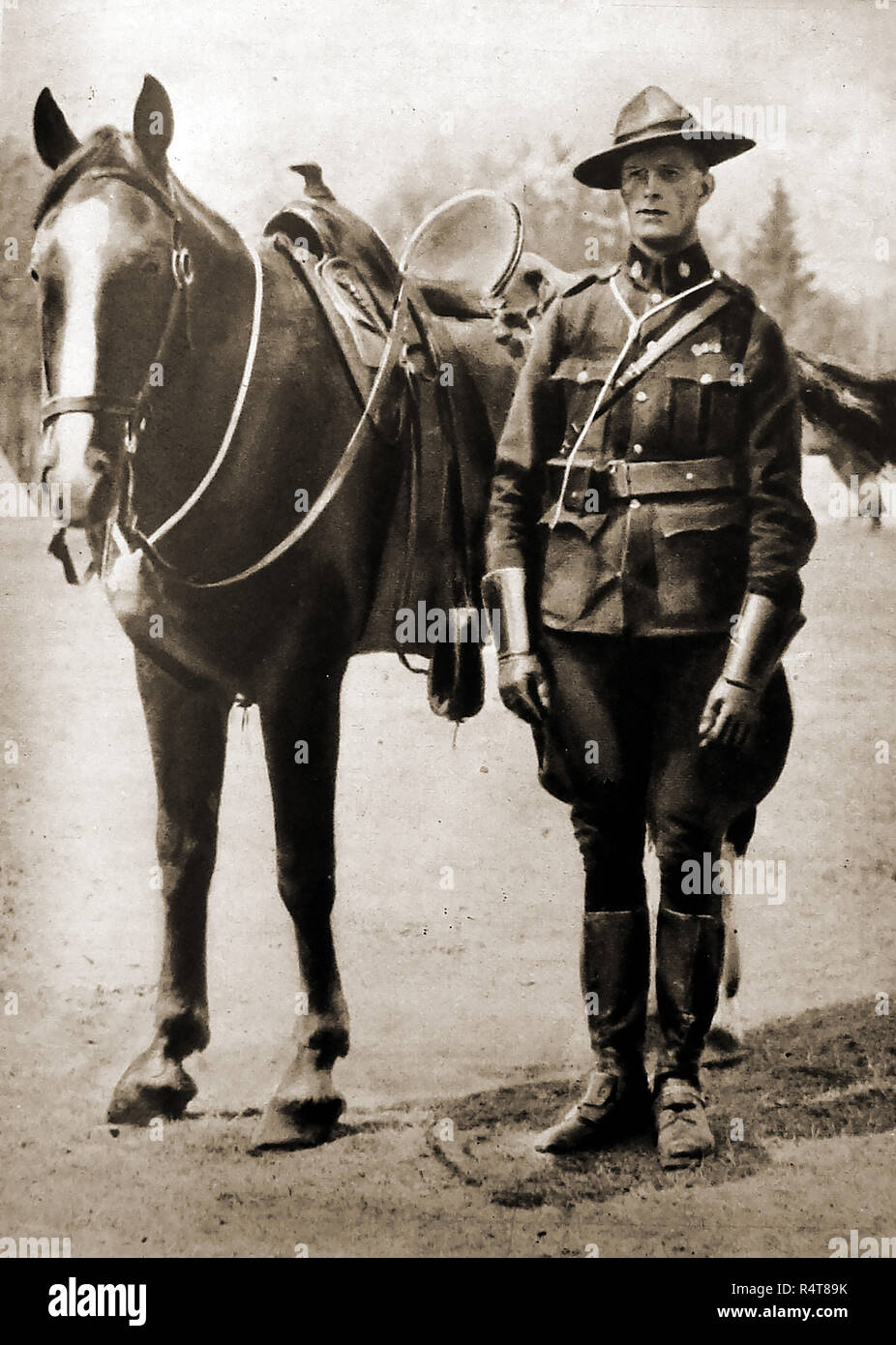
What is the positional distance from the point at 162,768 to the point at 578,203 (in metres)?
2.11

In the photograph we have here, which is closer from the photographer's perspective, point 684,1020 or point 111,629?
point 684,1020

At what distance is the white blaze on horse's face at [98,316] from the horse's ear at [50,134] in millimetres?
223

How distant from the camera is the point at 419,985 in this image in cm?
432

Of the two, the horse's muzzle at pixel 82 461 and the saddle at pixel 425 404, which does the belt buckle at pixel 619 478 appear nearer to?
the saddle at pixel 425 404

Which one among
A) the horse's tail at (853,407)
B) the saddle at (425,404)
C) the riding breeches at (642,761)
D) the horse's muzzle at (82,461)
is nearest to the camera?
the horse's muzzle at (82,461)

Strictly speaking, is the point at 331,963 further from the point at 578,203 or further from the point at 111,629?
the point at 578,203

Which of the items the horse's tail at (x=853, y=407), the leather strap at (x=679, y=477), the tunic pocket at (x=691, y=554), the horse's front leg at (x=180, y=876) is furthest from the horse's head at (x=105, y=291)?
the horse's tail at (x=853, y=407)

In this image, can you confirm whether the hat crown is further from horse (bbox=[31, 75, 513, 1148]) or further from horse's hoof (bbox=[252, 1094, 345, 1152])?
horse's hoof (bbox=[252, 1094, 345, 1152])

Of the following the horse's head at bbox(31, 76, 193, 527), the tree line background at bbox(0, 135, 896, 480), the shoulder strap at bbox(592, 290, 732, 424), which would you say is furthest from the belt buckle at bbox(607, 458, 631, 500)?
the horse's head at bbox(31, 76, 193, 527)

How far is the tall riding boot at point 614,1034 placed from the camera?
161 inches

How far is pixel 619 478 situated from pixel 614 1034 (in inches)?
60.4

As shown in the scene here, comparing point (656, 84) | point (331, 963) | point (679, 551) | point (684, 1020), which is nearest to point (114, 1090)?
point (331, 963)

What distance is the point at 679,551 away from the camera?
4012 millimetres

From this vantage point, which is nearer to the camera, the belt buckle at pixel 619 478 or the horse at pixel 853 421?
the belt buckle at pixel 619 478
